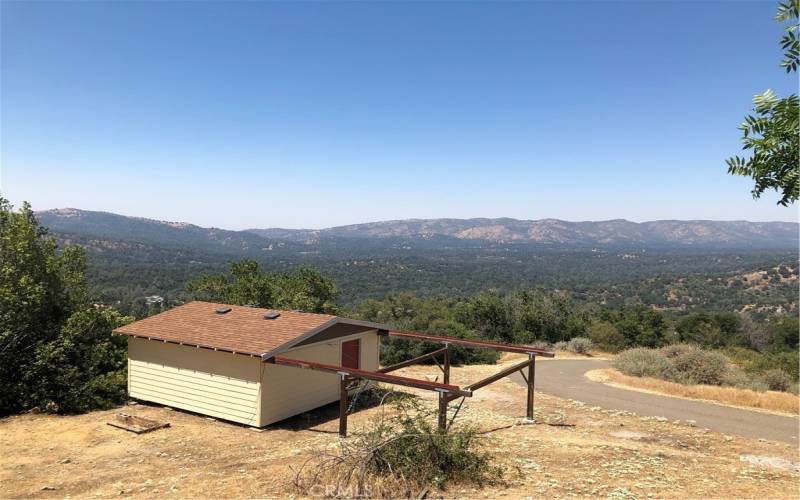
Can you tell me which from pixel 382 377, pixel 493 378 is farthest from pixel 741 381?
pixel 382 377

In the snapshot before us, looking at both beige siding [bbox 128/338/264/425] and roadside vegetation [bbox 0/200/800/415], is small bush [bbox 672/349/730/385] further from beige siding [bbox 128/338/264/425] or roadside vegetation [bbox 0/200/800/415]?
beige siding [bbox 128/338/264/425]

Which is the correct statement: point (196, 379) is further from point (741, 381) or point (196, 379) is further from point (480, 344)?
point (741, 381)

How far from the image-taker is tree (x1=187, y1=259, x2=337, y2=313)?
28141 mm

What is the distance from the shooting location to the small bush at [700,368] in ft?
71.1

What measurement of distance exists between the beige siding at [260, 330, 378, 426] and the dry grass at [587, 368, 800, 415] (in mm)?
11561

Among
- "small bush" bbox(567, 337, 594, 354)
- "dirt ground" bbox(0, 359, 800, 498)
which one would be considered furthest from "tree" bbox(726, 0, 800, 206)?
"small bush" bbox(567, 337, 594, 354)

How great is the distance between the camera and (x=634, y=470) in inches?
386

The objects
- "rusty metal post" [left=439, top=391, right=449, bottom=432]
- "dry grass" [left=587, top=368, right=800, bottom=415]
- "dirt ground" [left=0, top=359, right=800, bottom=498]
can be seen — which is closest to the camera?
"dirt ground" [left=0, top=359, right=800, bottom=498]

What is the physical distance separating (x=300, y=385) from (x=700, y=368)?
1749 cm

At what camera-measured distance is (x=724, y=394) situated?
1805 cm

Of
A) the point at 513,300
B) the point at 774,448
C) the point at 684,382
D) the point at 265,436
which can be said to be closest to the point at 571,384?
the point at 684,382

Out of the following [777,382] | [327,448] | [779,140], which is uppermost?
[779,140]

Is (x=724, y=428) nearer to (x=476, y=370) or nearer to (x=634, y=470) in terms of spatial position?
(x=634, y=470)

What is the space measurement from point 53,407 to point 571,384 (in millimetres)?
18197
